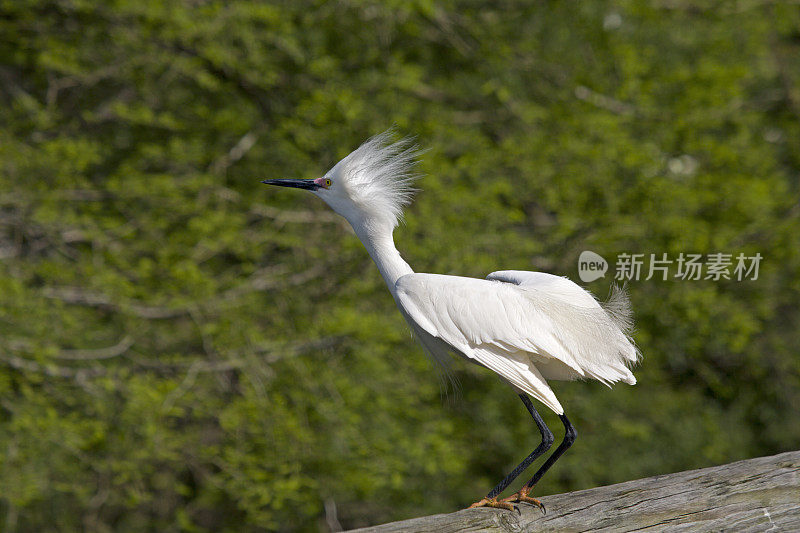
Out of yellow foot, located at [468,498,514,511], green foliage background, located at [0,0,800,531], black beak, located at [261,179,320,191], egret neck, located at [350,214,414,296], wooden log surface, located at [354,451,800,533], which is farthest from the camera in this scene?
green foliage background, located at [0,0,800,531]

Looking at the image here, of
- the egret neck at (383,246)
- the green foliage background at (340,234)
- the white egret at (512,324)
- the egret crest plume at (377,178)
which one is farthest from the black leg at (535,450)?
the green foliage background at (340,234)

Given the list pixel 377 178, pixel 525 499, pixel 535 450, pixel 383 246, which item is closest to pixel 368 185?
pixel 377 178

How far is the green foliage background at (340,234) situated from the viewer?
5863 millimetres

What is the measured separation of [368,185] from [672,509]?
51.6 inches

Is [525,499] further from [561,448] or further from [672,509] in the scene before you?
[672,509]

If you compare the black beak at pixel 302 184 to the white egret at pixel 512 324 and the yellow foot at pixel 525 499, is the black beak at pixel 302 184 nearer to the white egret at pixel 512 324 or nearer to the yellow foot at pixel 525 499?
the white egret at pixel 512 324

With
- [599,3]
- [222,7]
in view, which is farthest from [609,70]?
[222,7]

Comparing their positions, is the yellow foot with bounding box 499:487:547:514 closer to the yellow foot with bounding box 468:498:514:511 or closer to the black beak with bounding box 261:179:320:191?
the yellow foot with bounding box 468:498:514:511

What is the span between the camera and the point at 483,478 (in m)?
7.77

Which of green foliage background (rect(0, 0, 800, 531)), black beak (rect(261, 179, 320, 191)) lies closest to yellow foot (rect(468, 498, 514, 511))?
black beak (rect(261, 179, 320, 191))

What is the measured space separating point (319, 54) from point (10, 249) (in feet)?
9.15

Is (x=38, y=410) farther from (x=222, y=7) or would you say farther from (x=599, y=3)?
(x=599, y=3)

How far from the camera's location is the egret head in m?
2.59

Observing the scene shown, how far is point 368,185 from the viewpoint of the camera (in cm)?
263
